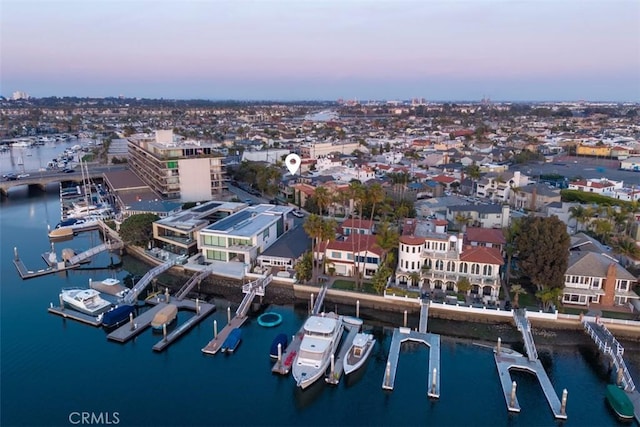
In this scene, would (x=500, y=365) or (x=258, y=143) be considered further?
(x=258, y=143)

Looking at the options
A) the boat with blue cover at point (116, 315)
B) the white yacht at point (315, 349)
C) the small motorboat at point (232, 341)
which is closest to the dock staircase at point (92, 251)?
the boat with blue cover at point (116, 315)

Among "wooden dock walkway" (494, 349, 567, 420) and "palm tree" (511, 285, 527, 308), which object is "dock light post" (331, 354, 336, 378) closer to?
"wooden dock walkway" (494, 349, 567, 420)

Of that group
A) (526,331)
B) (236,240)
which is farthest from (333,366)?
(236,240)

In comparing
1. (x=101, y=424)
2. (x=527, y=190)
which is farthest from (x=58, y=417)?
(x=527, y=190)

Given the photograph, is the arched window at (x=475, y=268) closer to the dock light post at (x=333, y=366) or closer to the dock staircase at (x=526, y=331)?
the dock staircase at (x=526, y=331)

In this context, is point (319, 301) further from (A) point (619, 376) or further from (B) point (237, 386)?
(A) point (619, 376)

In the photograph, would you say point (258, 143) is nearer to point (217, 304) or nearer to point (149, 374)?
point (217, 304)

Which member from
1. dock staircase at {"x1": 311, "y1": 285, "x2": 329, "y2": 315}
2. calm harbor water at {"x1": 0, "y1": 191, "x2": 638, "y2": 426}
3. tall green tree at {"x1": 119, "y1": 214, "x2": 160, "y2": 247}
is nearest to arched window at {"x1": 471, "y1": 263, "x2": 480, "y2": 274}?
calm harbor water at {"x1": 0, "y1": 191, "x2": 638, "y2": 426}
